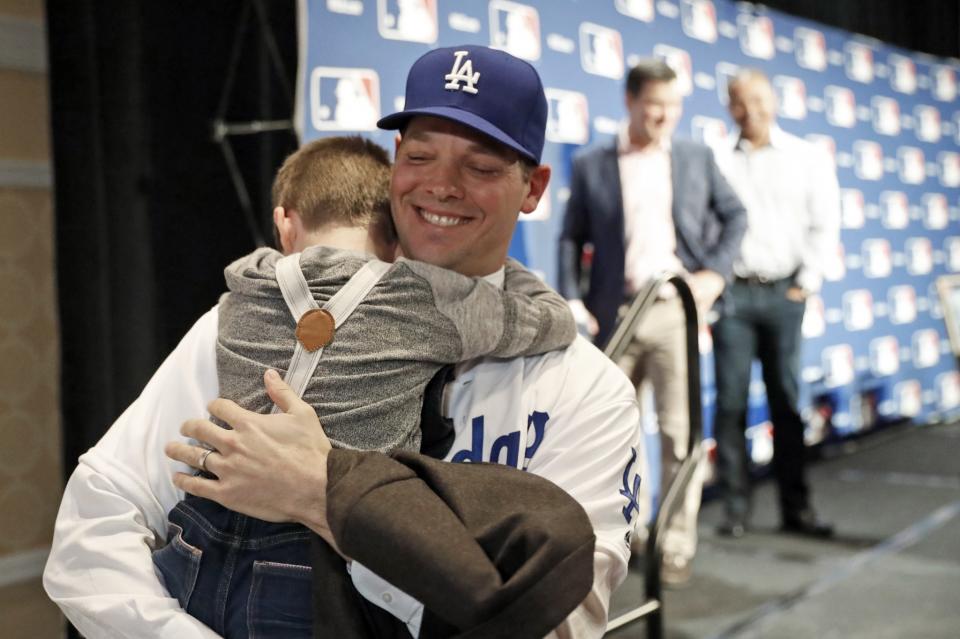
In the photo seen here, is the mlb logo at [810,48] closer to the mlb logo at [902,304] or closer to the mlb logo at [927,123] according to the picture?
the mlb logo at [927,123]

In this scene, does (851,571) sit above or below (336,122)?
below

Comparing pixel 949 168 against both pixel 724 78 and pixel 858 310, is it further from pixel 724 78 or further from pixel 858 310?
pixel 724 78

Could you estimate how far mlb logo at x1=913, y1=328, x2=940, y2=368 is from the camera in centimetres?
697

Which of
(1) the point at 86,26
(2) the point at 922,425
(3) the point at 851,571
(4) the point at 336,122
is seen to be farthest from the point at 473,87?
(2) the point at 922,425

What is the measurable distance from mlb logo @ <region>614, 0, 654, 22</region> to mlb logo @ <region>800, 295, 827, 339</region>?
6.50 ft

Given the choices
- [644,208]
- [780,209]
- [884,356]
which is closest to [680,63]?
[780,209]

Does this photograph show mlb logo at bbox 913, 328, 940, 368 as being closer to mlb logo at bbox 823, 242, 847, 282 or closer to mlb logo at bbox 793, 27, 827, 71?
mlb logo at bbox 823, 242, 847, 282

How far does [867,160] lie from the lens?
20.5 ft

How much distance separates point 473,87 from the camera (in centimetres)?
147

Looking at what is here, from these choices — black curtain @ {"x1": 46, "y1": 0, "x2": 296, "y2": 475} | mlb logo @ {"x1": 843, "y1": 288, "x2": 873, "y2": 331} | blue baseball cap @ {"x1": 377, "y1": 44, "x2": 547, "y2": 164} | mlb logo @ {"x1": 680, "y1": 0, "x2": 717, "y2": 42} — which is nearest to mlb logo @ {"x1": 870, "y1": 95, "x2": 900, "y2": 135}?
mlb logo @ {"x1": 843, "y1": 288, "x2": 873, "y2": 331}

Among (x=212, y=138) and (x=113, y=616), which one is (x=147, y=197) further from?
(x=113, y=616)

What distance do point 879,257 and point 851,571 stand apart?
2.85 meters

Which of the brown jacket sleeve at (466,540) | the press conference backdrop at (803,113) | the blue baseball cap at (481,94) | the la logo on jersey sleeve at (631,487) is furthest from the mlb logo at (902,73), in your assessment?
the brown jacket sleeve at (466,540)

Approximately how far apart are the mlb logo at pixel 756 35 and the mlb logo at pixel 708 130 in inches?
22.5
